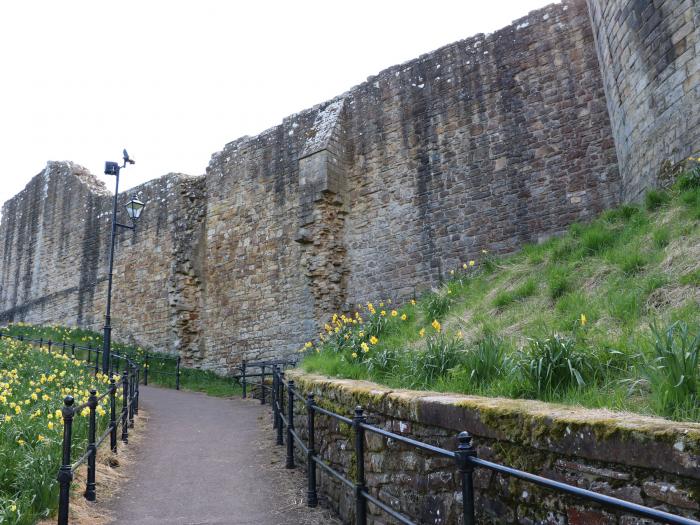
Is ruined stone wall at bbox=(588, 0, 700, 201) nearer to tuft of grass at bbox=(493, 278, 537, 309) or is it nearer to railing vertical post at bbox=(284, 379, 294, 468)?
tuft of grass at bbox=(493, 278, 537, 309)

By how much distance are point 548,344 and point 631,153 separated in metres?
5.89

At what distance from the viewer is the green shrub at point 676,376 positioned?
2945 millimetres

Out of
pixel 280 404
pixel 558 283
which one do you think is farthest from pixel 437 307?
pixel 280 404

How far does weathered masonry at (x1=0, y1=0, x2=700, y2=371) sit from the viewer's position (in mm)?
8859

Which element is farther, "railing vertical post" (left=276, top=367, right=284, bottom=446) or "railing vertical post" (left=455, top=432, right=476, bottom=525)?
"railing vertical post" (left=276, top=367, right=284, bottom=446)

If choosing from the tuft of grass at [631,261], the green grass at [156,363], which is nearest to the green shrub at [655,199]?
the tuft of grass at [631,261]

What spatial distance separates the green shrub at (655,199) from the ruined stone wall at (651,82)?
0.46 meters

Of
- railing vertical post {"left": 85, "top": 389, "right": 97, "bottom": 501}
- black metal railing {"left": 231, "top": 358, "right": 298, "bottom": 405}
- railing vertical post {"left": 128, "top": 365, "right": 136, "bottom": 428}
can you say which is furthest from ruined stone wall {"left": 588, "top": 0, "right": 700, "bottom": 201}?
railing vertical post {"left": 128, "top": 365, "right": 136, "bottom": 428}

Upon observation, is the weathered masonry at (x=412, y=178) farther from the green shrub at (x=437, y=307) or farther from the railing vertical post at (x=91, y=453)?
the railing vertical post at (x=91, y=453)

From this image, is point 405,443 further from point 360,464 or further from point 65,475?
point 65,475

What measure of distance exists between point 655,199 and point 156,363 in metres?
13.7

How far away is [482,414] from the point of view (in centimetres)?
332

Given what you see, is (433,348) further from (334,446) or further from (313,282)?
(313,282)

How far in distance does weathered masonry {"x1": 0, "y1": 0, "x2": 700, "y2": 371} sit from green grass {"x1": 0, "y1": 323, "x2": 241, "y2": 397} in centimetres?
56
